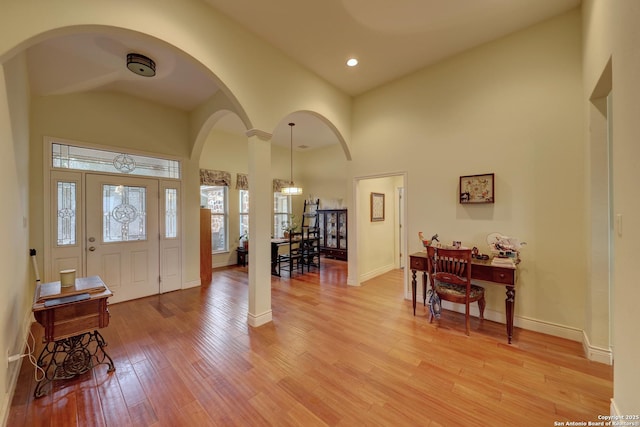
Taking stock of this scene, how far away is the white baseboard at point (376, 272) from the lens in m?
4.84

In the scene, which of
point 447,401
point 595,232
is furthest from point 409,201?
point 447,401

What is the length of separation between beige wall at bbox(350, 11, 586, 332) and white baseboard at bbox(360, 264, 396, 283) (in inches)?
54.7

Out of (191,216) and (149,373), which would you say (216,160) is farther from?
(149,373)

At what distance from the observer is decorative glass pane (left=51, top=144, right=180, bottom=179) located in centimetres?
345

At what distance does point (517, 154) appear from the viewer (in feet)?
9.66

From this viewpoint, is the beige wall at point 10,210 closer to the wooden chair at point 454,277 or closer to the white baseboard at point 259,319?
the white baseboard at point 259,319

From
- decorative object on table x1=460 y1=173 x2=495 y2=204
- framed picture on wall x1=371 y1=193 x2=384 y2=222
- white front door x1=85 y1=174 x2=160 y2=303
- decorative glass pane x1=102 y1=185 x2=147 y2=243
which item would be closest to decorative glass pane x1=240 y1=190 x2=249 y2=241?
white front door x1=85 y1=174 x2=160 y2=303

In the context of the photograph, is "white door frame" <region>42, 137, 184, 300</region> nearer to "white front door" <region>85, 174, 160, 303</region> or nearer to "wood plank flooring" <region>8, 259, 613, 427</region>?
"white front door" <region>85, 174, 160, 303</region>

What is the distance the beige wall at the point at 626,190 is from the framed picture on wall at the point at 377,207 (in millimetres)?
3700

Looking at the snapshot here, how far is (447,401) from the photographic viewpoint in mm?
1797

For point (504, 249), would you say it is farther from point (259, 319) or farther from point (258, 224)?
point (259, 319)

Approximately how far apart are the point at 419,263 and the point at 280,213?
509 centimetres

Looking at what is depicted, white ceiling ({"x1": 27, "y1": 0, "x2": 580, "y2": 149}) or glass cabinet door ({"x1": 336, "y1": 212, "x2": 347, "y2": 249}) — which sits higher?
white ceiling ({"x1": 27, "y1": 0, "x2": 580, "y2": 149})

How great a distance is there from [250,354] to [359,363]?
1046 millimetres
